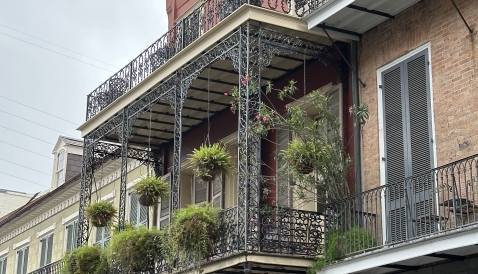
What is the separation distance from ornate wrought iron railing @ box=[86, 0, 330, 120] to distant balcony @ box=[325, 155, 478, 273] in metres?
3.22

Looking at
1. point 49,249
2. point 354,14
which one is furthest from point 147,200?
point 49,249

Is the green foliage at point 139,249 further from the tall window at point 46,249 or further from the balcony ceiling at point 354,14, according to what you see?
the tall window at point 46,249

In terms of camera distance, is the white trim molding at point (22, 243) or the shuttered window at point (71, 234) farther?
the white trim molding at point (22, 243)

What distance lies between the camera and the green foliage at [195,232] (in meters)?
13.2

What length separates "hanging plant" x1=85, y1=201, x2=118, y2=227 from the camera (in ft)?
57.0

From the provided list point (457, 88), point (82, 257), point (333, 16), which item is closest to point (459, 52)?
point (457, 88)

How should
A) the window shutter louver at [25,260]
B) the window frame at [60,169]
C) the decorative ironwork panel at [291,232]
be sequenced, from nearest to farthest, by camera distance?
the decorative ironwork panel at [291,232], the window shutter louver at [25,260], the window frame at [60,169]

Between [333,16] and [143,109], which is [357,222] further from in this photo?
[143,109]

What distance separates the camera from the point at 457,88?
12.0 metres

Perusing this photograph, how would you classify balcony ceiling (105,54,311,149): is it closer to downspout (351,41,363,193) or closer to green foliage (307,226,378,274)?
downspout (351,41,363,193)

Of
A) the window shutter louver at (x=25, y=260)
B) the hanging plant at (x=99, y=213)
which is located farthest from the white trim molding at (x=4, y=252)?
the hanging plant at (x=99, y=213)

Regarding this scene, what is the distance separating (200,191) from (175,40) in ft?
12.0

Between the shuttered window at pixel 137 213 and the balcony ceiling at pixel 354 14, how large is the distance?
27.3 ft

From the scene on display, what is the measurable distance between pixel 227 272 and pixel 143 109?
431 centimetres
